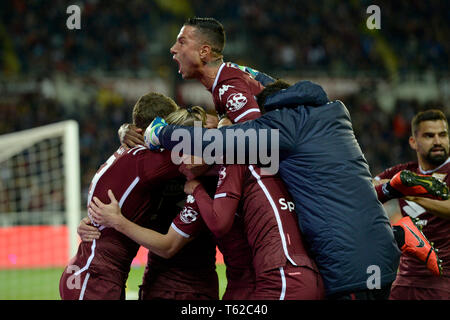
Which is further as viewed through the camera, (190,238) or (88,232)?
(88,232)

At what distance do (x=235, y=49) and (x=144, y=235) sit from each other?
1623cm

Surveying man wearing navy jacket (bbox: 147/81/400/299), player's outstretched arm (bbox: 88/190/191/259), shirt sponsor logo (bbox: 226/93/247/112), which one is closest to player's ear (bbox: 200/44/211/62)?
shirt sponsor logo (bbox: 226/93/247/112)

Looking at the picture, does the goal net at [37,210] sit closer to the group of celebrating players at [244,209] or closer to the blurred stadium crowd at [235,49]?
the group of celebrating players at [244,209]

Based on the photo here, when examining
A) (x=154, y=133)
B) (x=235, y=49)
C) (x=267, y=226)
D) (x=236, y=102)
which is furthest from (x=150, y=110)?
(x=235, y=49)

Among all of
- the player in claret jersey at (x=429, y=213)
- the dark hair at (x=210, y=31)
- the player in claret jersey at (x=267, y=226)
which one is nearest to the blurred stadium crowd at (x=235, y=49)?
the player in claret jersey at (x=429, y=213)

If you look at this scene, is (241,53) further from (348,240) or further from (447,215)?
(348,240)

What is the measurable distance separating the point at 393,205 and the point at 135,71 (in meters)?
9.15

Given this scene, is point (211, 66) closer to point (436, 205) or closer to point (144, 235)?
point (144, 235)

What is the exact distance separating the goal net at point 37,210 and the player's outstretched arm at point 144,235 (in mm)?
3943

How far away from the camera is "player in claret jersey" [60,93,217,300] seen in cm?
355

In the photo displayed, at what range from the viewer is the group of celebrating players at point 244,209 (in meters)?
3.12

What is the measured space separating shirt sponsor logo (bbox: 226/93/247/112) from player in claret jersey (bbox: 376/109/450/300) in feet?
5.59

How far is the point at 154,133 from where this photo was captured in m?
3.42
